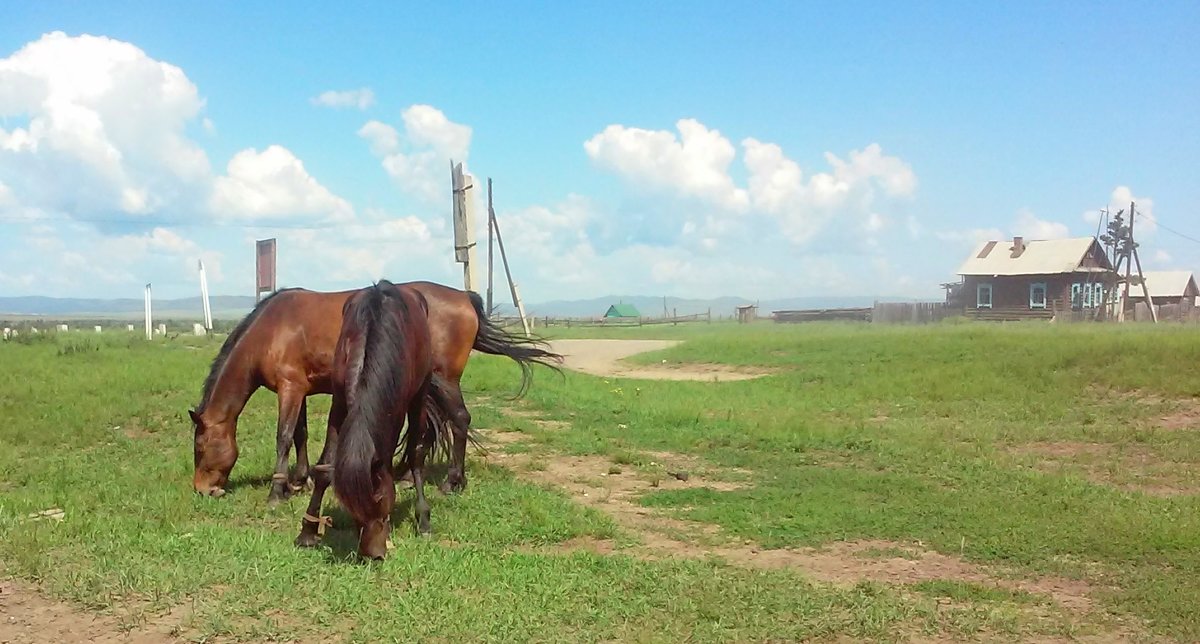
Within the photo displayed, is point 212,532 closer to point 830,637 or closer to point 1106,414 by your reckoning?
point 830,637

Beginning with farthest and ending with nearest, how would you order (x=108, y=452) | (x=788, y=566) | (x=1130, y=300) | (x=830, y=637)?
(x=1130, y=300), (x=108, y=452), (x=788, y=566), (x=830, y=637)

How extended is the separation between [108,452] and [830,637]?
8.48 metres

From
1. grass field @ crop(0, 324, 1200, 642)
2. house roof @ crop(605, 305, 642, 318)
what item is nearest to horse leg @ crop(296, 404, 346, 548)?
grass field @ crop(0, 324, 1200, 642)

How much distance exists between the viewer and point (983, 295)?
4766 centimetres

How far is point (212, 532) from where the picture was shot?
6344 millimetres

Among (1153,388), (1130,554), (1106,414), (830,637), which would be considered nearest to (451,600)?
(830,637)

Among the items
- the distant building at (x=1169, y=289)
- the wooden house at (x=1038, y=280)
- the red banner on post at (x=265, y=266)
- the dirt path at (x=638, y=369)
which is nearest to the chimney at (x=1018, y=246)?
the wooden house at (x=1038, y=280)

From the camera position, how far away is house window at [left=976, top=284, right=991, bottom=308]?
47.4 meters

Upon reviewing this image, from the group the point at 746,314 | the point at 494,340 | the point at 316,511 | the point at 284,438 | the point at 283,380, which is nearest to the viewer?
the point at 316,511

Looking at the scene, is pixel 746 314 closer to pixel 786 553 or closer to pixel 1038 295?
pixel 1038 295

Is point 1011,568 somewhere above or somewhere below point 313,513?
below

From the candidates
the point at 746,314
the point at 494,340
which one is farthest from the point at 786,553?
the point at 746,314

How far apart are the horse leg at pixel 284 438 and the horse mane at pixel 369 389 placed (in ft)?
5.94

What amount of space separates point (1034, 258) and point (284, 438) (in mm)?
46246
